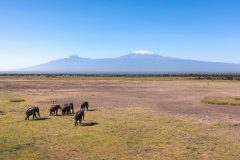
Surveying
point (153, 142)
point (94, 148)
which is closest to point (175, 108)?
point (153, 142)

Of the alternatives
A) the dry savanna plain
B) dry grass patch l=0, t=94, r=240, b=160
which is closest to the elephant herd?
the dry savanna plain

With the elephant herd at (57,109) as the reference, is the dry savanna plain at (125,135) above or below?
below

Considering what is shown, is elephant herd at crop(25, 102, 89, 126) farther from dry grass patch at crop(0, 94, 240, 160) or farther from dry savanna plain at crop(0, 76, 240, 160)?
dry grass patch at crop(0, 94, 240, 160)

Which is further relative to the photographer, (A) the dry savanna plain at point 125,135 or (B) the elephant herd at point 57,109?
(B) the elephant herd at point 57,109

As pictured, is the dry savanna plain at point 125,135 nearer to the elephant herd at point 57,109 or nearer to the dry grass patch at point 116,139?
the dry grass patch at point 116,139

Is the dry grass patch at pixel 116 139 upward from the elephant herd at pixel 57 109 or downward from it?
downward

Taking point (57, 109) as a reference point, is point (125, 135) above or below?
below

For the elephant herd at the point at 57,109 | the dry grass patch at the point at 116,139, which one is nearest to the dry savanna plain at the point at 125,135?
the dry grass patch at the point at 116,139

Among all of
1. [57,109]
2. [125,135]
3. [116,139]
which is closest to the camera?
[116,139]

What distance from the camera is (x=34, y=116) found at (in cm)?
3012

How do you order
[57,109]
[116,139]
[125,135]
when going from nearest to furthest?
[116,139], [125,135], [57,109]

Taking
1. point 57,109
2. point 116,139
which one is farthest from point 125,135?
point 57,109

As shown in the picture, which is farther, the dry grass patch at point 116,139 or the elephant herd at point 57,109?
the elephant herd at point 57,109

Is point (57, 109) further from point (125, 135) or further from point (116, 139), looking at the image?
point (116, 139)
